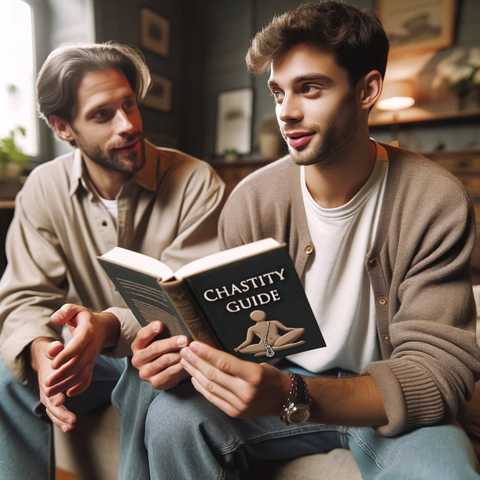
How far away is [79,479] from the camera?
1189 millimetres

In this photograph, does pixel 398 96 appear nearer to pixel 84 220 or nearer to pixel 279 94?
pixel 279 94

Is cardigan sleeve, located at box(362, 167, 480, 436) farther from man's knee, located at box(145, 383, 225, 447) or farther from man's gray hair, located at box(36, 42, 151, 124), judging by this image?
man's gray hair, located at box(36, 42, 151, 124)

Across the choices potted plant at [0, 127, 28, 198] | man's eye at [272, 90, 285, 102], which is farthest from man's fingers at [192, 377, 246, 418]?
potted plant at [0, 127, 28, 198]

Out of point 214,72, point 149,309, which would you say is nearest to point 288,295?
point 149,309

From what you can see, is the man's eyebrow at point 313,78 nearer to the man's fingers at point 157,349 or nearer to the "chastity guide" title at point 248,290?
the "chastity guide" title at point 248,290

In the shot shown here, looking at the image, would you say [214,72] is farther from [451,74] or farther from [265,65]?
[265,65]

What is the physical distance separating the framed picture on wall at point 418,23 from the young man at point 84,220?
267 centimetres

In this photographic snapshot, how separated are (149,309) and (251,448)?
368 millimetres

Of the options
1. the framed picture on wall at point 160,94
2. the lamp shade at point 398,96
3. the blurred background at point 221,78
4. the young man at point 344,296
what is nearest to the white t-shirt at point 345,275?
the young man at point 344,296

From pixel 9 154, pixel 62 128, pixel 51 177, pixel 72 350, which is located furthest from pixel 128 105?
pixel 9 154

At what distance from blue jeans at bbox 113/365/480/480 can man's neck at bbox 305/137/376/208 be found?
0.49m

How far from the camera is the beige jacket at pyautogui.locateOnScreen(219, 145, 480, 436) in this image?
2.28 feet

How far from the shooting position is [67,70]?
1082 millimetres

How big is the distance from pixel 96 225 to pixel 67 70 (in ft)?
1.41
